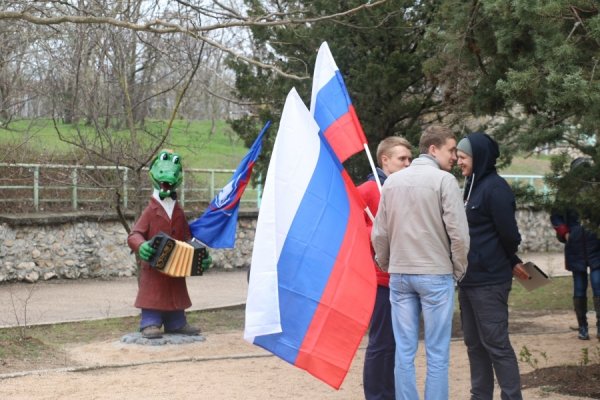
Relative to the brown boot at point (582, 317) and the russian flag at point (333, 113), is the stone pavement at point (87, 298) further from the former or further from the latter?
the russian flag at point (333, 113)

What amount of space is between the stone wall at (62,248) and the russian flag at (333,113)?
11162mm

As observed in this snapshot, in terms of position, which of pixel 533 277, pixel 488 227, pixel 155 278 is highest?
pixel 488 227

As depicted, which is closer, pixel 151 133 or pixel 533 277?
pixel 533 277

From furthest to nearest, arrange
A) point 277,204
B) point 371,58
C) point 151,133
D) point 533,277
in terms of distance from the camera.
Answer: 1. point 151,133
2. point 371,58
3. point 533,277
4. point 277,204

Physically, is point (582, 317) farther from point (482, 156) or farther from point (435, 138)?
point (435, 138)

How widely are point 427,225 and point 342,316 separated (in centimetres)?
79

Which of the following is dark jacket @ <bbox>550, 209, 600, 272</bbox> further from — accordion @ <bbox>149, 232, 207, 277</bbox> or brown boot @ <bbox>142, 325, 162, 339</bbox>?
brown boot @ <bbox>142, 325, 162, 339</bbox>

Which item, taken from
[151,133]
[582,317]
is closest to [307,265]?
[582,317]

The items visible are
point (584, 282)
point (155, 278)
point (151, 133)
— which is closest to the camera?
point (155, 278)

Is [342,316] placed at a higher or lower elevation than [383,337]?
higher

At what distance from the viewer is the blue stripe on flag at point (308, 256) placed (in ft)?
19.7

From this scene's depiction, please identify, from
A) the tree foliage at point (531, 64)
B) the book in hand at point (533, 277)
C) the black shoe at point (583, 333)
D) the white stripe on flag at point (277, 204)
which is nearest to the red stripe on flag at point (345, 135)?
the white stripe on flag at point (277, 204)

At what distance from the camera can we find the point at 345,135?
266 inches

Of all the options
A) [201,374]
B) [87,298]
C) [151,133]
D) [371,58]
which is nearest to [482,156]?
[201,374]
